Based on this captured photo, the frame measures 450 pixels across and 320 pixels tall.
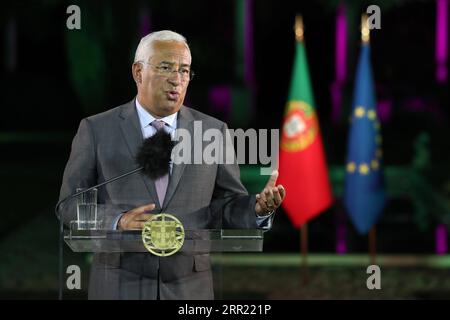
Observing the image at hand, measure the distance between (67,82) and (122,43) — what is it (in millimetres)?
8350

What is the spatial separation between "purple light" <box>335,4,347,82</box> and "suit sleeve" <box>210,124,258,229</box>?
22.2m

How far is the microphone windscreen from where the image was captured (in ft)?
12.7

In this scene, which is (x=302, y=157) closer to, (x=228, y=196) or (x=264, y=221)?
(x=228, y=196)

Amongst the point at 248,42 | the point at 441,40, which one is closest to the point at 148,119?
the point at 248,42

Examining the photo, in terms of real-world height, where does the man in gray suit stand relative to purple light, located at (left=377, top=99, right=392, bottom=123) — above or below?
below

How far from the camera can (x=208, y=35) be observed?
2592 cm

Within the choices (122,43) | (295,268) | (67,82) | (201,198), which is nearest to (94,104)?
(122,43)

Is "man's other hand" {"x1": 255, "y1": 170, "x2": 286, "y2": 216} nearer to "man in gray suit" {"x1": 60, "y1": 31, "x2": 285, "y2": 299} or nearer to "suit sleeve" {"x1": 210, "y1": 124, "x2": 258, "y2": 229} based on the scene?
"man in gray suit" {"x1": 60, "y1": 31, "x2": 285, "y2": 299}

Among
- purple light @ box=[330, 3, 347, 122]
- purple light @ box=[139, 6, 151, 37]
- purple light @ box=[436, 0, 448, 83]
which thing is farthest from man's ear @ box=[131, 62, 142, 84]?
purple light @ box=[436, 0, 448, 83]

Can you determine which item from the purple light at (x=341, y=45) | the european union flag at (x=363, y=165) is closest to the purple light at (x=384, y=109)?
the purple light at (x=341, y=45)

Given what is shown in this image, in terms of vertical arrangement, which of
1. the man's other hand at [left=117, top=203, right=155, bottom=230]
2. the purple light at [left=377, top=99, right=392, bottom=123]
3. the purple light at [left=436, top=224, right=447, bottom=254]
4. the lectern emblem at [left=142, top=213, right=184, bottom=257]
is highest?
the purple light at [left=377, top=99, right=392, bottom=123]

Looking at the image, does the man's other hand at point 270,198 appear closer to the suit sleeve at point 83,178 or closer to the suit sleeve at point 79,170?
the suit sleeve at point 83,178

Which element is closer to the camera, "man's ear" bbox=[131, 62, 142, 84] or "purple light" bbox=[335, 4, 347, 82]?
"man's ear" bbox=[131, 62, 142, 84]
